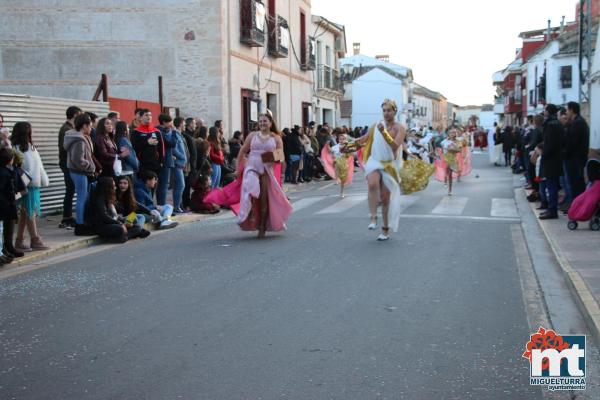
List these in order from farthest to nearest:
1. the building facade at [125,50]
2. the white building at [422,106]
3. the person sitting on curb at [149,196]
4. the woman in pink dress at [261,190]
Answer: the white building at [422,106], the building facade at [125,50], the person sitting on curb at [149,196], the woman in pink dress at [261,190]

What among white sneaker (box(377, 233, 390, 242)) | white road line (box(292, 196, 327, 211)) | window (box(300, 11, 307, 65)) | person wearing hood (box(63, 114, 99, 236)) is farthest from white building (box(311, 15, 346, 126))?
white sneaker (box(377, 233, 390, 242))

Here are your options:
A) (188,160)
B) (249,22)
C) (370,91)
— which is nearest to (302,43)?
(249,22)

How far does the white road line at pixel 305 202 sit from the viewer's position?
51.2 feet

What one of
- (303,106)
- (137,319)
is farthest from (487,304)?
(303,106)

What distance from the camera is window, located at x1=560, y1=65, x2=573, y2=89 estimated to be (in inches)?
2068

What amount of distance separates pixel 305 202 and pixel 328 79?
25587 millimetres

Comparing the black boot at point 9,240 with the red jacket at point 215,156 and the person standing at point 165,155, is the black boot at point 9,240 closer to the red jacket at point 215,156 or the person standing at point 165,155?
the person standing at point 165,155

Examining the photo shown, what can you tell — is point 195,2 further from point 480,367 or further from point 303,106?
point 480,367

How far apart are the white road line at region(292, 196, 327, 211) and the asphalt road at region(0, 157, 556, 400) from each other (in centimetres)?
489

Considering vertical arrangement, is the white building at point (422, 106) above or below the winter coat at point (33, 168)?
above

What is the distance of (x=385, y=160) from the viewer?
35.5 ft

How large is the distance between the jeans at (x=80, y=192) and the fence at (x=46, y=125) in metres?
2.76

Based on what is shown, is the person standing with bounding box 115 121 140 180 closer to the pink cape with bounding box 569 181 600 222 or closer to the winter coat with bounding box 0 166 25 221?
the winter coat with bounding box 0 166 25 221

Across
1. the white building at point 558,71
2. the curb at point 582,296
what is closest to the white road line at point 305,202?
the curb at point 582,296
